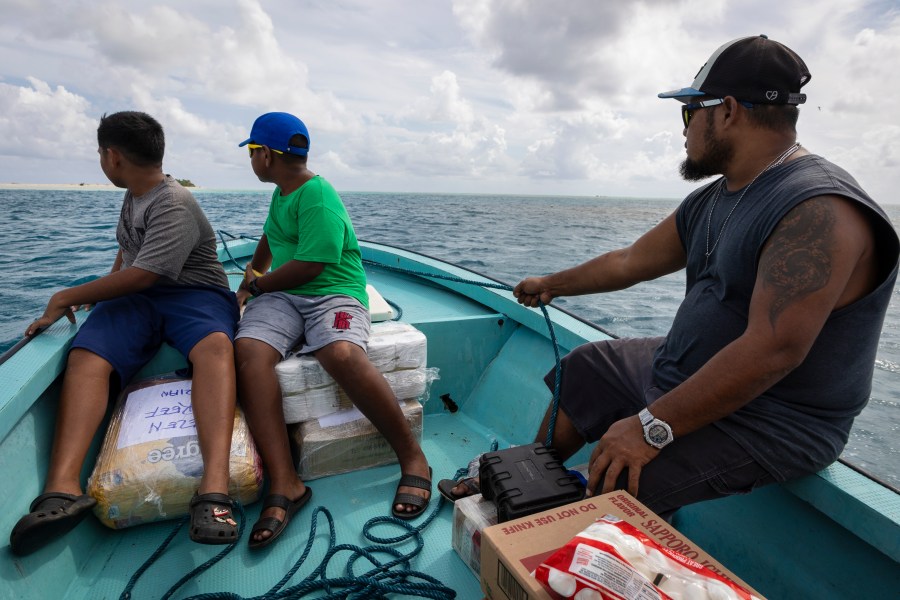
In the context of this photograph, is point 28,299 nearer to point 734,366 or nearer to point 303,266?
point 303,266

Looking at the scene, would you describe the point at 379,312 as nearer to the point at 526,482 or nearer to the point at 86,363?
the point at 86,363

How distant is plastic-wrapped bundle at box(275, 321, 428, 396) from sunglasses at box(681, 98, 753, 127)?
1280 millimetres

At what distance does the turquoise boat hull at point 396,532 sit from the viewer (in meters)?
1.29

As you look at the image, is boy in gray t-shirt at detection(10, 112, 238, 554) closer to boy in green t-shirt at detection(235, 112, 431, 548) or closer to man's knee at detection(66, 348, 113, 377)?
man's knee at detection(66, 348, 113, 377)

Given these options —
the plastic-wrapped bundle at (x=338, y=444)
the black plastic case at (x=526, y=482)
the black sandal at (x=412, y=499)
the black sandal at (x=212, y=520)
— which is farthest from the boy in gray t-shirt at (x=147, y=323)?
the black plastic case at (x=526, y=482)

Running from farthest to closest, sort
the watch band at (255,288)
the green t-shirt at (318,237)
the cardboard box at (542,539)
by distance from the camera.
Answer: the watch band at (255,288), the green t-shirt at (318,237), the cardboard box at (542,539)

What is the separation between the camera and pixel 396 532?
183 cm

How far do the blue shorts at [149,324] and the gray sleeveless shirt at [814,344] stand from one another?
1.77 m

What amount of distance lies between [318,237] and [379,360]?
58 centimetres

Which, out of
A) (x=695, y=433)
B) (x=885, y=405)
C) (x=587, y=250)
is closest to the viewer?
(x=695, y=433)

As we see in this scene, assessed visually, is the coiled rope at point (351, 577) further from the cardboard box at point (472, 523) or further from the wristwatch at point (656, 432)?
the wristwatch at point (656, 432)

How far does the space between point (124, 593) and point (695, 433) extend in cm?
169

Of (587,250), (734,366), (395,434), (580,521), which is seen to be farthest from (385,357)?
(587,250)

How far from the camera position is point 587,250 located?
11.9 metres
